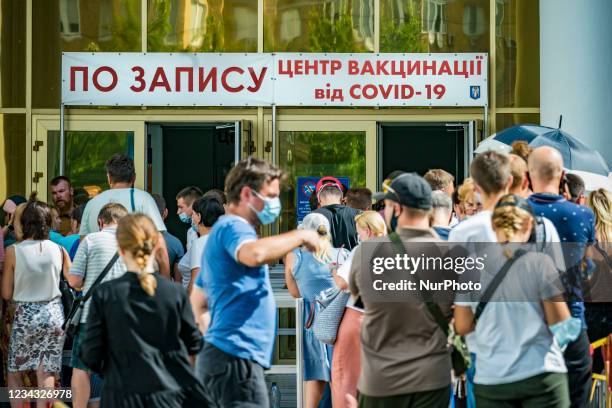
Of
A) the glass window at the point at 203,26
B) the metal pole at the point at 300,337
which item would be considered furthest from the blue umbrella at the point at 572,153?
the glass window at the point at 203,26

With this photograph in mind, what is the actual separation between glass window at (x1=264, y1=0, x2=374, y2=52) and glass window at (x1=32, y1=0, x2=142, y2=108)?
5.69 ft

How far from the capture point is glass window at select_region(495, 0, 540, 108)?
13.4 meters

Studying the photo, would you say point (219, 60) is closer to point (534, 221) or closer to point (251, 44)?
point (251, 44)

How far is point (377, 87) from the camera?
43.0 feet

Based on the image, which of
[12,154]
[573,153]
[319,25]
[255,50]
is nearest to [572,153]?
[573,153]

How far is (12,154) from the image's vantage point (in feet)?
44.5

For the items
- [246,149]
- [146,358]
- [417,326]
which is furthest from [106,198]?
[246,149]

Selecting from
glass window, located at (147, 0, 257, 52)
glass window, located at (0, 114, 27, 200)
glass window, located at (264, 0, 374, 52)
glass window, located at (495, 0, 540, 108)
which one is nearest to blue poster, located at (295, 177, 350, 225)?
glass window, located at (264, 0, 374, 52)

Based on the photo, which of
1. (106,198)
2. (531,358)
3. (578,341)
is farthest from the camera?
(106,198)

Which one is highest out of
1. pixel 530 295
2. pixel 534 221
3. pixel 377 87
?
pixel 377 87

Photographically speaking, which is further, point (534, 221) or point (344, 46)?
point (344, 46)

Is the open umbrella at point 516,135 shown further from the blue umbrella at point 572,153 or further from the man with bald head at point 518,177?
the man with bald head at point 518,177

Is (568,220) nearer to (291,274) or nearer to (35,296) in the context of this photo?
(291,274)

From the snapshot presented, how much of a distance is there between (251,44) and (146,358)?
8.55 metres
